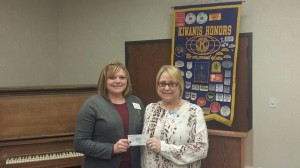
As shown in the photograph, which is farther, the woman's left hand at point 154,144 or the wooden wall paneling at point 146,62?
the wooden wall paneling at point 146,62

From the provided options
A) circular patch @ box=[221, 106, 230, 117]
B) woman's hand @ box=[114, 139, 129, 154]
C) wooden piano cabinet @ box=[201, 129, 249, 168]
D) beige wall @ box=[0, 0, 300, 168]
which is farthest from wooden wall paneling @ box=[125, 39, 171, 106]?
woman's hand @ box=[114, 139, 129, 154]

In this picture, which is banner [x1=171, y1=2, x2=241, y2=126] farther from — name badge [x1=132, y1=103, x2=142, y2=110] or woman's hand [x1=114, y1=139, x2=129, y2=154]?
woman's hand [x1=114, y1=139, x2=129, y2=154]

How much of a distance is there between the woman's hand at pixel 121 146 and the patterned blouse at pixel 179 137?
0.46 feet

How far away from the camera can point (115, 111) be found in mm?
1974

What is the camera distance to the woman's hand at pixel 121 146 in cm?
187

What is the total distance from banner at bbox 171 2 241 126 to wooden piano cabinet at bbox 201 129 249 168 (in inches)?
47.4

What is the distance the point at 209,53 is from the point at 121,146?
175cm

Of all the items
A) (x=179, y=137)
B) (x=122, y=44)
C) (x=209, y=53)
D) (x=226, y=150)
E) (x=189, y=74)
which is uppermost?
(x=122, y=44)

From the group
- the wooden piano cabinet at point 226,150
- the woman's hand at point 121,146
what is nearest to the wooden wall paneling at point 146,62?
the wooden piano cabinet at point 226,150

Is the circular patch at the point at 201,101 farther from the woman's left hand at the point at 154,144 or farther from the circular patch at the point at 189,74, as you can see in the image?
the woman's left hand at the point at 154,144

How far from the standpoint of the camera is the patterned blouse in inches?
70.1

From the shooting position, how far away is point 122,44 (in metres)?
3.94

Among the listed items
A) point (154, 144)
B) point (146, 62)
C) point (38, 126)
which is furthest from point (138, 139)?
point (146, 62)

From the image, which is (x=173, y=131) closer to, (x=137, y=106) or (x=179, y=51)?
(x=137, y=106)
